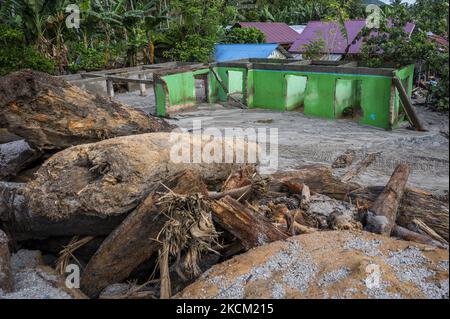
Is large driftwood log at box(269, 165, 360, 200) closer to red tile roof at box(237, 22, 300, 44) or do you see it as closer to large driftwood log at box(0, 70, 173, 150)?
large driftwood log at box(0, 70, 173, 150)

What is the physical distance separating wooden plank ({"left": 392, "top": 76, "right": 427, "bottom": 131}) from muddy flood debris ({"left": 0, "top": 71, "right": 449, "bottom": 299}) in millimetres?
7469

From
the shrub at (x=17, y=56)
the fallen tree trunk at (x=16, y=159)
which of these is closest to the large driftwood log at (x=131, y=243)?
the fallen tree trunk at (x=16, y=159)

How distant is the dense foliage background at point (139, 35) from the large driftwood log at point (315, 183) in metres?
8.07

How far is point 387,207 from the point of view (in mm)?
5609

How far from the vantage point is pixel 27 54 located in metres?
17.8

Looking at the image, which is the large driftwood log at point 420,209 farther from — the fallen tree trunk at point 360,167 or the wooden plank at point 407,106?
the wooden plank at point 407,106

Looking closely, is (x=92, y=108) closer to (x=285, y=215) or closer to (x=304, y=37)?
(x=285, y=215)

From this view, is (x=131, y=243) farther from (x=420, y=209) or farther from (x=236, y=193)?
(x=420, y=209)

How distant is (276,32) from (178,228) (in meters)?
28.1

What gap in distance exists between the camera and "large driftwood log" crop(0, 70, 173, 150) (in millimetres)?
6414

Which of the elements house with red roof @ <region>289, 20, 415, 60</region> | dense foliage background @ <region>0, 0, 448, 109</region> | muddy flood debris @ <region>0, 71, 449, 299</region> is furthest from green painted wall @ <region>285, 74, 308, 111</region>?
muddy flood debris @ <region>0, 71, 449, 299</region>

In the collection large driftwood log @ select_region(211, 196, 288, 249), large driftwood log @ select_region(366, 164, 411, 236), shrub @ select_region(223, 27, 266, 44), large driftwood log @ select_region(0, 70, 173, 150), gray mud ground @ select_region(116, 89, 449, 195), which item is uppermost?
shrub @ select_region(223, 27, 266, 44)

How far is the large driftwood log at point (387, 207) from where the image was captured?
525cm

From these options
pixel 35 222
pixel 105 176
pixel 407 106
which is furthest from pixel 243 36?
pixel 35 222
